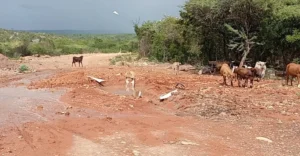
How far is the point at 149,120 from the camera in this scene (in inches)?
404

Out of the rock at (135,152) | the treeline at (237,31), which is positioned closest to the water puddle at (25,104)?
the rock at (135,152)

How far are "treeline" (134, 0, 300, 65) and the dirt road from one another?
6.81 meters

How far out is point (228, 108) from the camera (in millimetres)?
11172

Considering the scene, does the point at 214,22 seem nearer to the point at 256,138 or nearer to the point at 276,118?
the point at 276,118

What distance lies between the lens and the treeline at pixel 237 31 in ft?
66.5

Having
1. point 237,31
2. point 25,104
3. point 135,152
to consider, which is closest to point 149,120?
point 135,152

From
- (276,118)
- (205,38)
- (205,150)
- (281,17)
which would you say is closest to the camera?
(205,150)

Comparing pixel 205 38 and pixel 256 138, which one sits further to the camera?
pixel 205 38

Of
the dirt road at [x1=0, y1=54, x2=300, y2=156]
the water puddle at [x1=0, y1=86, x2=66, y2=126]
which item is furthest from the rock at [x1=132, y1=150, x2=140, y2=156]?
the water puddle at [x1=0, y1=86, x2=66, y2=126]

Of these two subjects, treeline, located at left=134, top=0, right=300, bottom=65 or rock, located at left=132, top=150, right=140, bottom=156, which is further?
treeline, located at left=134, top=0, right=300, bottom=65

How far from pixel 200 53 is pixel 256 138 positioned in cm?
1818

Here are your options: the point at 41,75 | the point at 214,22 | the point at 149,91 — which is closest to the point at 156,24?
the point at 214,22

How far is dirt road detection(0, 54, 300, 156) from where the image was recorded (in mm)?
8148

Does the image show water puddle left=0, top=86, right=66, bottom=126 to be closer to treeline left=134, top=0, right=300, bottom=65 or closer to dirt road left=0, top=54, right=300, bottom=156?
dirt road left=0, top=54, right=300, bottom=156
